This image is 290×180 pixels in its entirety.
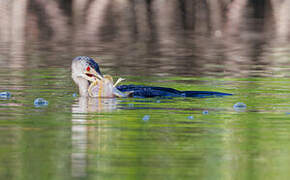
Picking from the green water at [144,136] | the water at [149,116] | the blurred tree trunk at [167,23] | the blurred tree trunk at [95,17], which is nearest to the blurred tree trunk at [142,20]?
the blurred tree trunk at [167,23]

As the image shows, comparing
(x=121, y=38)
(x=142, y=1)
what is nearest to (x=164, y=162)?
(x=121, y=38)

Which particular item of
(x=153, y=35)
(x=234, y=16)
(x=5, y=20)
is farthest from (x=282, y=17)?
(x=5, y=20)

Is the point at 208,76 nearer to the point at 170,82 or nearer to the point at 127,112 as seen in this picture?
the point at 170,82

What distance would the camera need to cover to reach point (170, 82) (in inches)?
656

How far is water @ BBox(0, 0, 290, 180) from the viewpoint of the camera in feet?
27.1

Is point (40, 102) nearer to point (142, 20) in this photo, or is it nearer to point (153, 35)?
point (153, 35)

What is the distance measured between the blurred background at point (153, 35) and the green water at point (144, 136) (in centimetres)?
536

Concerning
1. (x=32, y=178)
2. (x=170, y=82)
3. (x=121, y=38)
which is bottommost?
(x=32, y=178)

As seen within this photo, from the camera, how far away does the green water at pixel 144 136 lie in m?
8.07

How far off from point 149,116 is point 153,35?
854 inches

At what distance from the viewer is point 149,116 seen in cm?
1154

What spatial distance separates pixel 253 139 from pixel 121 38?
22223 mm

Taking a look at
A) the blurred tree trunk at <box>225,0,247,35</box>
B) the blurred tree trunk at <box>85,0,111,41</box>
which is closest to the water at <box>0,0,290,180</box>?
the blurred tree trunk at <box>85,0,111,41</box>

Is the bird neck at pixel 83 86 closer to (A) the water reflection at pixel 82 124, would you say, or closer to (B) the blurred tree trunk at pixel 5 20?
(A) the water reflection at pixel 82 124
